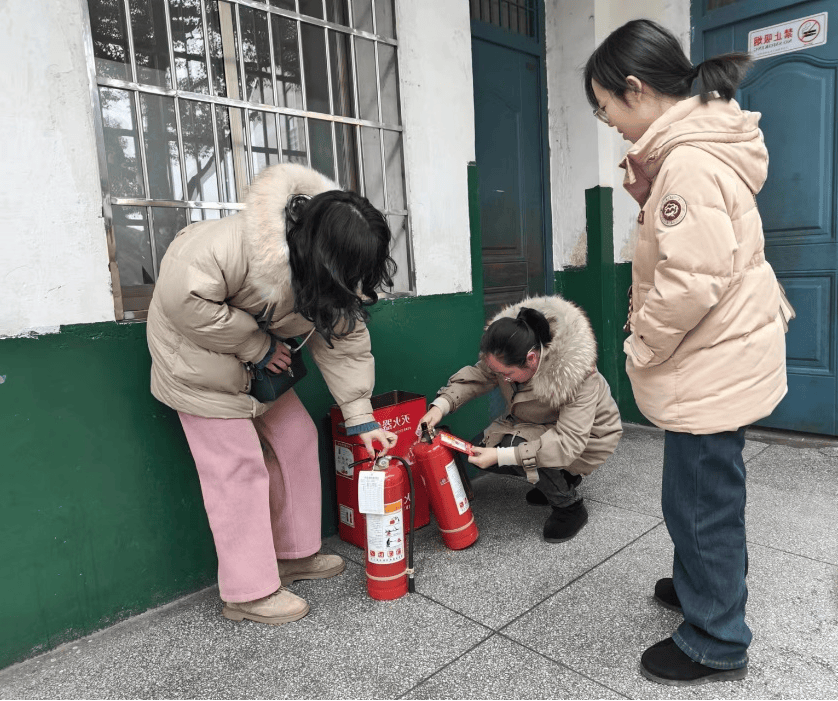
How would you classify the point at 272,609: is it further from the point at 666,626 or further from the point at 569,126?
the point at 569,126

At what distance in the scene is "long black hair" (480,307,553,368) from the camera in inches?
93.4

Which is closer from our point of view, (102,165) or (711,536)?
(711,536)

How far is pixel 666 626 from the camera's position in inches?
76.1

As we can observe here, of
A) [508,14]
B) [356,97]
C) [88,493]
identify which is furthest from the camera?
[508,14]

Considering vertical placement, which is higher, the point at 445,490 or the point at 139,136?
the point at 139,136

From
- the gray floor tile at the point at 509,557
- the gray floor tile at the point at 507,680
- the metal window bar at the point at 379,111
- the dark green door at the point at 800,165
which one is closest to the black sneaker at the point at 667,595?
the gray floor tile at the point at 509,557

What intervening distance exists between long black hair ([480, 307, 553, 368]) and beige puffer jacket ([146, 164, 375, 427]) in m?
0.77

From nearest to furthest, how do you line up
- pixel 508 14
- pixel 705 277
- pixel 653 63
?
1. pixel 705 277
2. pixel 653 63
3. pixel 508 14

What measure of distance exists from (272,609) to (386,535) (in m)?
0.46

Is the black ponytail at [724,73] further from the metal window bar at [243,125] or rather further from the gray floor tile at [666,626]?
the metal window bar at [243,125]

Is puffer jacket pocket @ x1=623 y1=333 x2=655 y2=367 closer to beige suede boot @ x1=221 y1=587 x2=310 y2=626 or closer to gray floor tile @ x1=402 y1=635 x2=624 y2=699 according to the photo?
gray floor tile @ x1=402 y1=635 x2=624 y2=699

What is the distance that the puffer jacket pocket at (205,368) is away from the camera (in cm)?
191

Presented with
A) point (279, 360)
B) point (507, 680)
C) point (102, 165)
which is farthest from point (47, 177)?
point (507, 680)

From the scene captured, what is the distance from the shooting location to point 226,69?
2.42m
